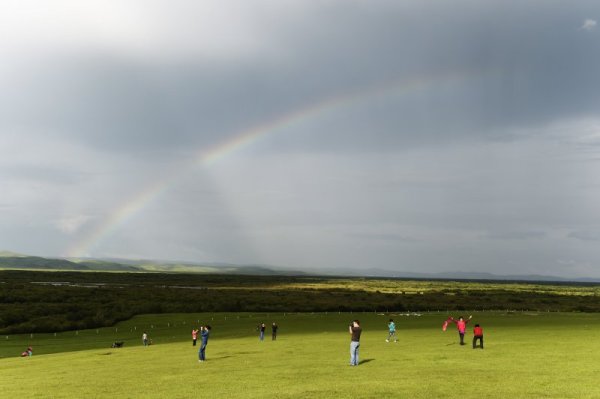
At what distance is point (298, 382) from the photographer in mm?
24000

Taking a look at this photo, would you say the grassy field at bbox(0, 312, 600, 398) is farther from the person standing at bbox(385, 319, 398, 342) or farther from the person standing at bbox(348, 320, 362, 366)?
the person standing at bbox(385, 319, 398, 342)

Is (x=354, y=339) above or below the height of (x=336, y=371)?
above

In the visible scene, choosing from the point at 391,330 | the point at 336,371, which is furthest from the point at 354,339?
the point at 391,330

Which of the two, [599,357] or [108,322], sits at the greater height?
[599,357]

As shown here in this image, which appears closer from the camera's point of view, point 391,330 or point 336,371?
point 336,371

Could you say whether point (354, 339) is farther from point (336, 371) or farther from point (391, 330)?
point (391, 330)

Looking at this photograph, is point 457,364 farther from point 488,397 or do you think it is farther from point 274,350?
point 274,350

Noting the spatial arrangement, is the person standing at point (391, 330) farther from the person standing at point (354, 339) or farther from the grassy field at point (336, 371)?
the person standing at point (354, 339)

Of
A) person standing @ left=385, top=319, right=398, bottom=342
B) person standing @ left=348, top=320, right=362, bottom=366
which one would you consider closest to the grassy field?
person standing @ left=348, top=320, right=362, bottom=366

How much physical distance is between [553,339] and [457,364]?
751 inches

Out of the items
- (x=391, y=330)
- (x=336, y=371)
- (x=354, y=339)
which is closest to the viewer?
(x=336, y=371)

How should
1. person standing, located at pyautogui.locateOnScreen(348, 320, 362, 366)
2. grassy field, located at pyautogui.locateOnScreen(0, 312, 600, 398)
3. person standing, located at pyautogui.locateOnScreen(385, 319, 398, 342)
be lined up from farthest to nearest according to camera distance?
person standing, located at pyautogui.locateOnScreen(385, 319, 398, 342) → person standing, located at pyautogui.locateOnScreen(348, 320, 362, 366) → grassy field, located at pyautogui.locateOnScreen(0, 312, 600, 398)

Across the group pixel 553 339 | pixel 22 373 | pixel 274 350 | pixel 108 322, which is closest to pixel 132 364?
pixel 22 373

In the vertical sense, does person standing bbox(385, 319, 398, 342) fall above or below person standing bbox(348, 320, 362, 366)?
below
